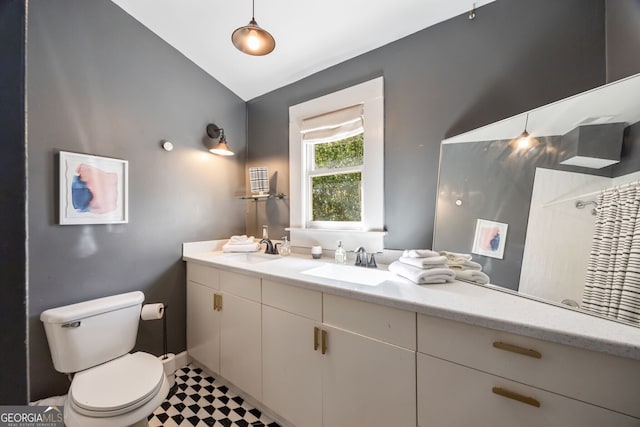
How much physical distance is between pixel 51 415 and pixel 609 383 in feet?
5.54

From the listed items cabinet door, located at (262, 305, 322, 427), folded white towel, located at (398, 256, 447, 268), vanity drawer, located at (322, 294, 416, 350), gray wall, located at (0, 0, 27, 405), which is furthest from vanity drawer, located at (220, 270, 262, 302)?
gray wall, located at (0, 0, 27, 405)

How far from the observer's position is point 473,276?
4.15 feet

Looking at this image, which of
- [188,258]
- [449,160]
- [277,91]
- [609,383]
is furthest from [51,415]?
[277,91]

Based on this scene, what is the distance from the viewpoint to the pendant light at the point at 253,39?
4.21 ft

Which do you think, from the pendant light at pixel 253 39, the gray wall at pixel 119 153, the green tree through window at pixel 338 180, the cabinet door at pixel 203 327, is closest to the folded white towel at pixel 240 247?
the gray wall at pixel 119 153

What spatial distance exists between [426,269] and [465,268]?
10.0 inches

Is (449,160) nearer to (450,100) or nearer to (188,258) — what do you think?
(450,100)

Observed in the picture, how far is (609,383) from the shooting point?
0.68 m

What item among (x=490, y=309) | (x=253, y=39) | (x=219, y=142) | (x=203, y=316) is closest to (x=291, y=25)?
(x=253, y=39)

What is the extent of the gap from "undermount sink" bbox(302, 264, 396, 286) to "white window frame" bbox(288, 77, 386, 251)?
23 cm

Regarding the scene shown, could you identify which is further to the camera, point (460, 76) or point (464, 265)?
point (460, 76)

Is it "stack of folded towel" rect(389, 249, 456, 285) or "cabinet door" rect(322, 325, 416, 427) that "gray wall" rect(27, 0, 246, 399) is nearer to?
"cabinet door" rect(322, 325, 416, 427)

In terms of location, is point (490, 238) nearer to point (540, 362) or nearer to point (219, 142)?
point (540, 362)

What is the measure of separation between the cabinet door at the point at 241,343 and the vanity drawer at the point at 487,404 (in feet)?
3.24
